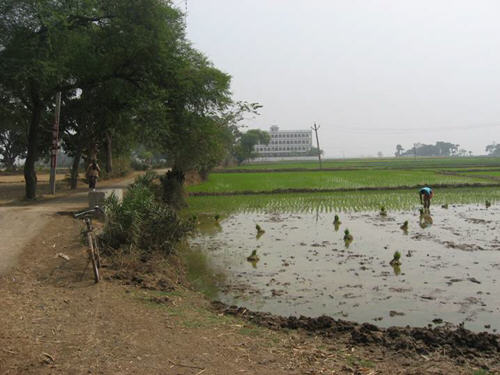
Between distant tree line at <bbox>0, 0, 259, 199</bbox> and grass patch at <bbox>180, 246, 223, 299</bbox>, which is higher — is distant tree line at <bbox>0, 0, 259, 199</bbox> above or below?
above

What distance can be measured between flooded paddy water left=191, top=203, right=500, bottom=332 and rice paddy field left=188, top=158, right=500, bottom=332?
2 cm

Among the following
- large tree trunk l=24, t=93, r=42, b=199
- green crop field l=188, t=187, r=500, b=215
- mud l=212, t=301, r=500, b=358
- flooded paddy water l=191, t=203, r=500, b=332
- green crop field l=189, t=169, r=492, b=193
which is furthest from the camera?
green crop field l=189, t=169, r=492, b=193

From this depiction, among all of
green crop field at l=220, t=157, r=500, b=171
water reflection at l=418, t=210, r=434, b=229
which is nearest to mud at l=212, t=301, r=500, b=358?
water reflection at l=418, t=210, r=434, b=229

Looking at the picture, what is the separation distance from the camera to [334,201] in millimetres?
24766

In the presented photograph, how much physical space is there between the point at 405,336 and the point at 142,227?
6228mm

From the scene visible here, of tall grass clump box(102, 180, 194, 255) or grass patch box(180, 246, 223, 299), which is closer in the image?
grass patch box(180, 246, 223, 299)

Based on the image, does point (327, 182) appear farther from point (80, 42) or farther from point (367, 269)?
point (367, 269)

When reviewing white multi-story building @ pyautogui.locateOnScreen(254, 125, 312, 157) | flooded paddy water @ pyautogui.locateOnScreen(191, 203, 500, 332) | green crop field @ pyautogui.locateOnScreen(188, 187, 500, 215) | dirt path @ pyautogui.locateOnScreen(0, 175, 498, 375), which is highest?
white multi-story building @ pyautogui.locateOnScreen(254, 125, 312, 157)

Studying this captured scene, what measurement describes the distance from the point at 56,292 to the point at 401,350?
5071mm

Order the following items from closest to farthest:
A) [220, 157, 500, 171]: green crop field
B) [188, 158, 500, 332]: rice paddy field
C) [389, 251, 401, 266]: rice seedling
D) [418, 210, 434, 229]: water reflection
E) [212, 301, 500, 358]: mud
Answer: [212, 301, 500, 358]: mud < [188, 158, 500, 332]: rice paddy field < [389, 251, 401, 266]: rice seedling < [418, 210, 434, 229]: water reflection < [220, 157, 500, 171]: green crop field

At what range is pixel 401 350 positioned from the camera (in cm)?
544

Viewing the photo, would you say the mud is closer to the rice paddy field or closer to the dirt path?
the dirt path

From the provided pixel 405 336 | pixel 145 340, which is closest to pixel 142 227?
pixel 145 340

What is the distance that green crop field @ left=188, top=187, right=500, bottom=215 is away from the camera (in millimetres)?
22094
